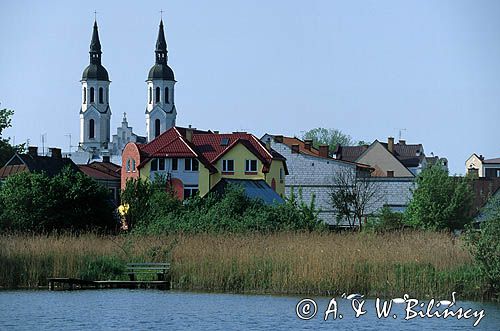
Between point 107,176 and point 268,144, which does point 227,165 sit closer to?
point 268,144

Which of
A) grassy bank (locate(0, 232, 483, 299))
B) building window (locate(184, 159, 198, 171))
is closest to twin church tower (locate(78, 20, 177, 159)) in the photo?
building window (locate(184, 159, 198, 171))

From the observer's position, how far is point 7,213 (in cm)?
5866

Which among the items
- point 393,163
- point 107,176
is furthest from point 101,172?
point 393,163

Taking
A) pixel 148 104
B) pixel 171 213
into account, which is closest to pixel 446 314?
pixel 171 213

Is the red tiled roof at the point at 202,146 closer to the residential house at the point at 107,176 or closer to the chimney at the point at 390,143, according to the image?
the residential house at the point at 107,176

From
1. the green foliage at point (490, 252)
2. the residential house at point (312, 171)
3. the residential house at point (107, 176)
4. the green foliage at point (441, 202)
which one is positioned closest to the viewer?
the green foliage at point (490, 252)

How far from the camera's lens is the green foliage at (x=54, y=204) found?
2293 inches

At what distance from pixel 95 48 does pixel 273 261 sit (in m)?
145

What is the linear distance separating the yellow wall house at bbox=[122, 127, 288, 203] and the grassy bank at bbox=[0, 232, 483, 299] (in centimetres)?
4026

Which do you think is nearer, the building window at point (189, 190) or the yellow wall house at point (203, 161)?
the building window at point (189, 190)

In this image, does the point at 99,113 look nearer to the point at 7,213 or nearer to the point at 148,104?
the point at 148,104

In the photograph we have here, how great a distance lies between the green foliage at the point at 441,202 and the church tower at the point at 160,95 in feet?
318

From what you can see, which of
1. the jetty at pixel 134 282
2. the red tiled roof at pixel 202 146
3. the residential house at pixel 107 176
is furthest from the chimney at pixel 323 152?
the jetty at pixel 134 282

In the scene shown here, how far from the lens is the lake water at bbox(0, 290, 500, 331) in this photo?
104ft
